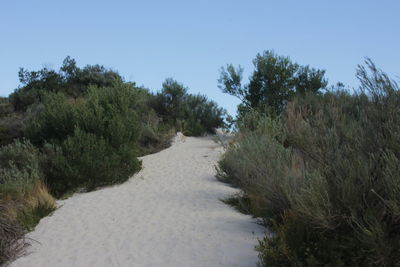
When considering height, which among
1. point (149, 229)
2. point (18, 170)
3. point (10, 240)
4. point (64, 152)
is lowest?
point (10, 240)

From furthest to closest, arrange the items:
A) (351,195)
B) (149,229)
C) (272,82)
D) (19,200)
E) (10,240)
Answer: (272,82)
(19,200)
(149,229)
(10,240)
(351,195)

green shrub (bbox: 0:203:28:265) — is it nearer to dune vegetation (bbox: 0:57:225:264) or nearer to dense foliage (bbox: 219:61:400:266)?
dune vegetation (bbox: 0:57:225:264)

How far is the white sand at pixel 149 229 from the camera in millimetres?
6363

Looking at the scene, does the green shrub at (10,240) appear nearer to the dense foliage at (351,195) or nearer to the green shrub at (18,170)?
the green shrub at (18,170)

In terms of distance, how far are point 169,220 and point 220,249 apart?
2.11m

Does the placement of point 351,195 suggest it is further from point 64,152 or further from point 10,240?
point 64,152

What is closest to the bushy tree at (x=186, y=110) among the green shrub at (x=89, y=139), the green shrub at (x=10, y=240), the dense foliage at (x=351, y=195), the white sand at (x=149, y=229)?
the green shrub at (x=89, y=139)

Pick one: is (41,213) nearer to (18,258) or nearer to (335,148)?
(18,258)

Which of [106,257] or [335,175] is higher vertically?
[335,175]

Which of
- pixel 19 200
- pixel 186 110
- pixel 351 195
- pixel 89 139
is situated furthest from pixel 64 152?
pixel 186 110

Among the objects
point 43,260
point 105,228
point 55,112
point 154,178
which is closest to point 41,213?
point 105,228

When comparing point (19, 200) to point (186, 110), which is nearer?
point (19, 200)

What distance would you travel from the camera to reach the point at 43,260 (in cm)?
666

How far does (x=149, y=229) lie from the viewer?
7.79 metres
